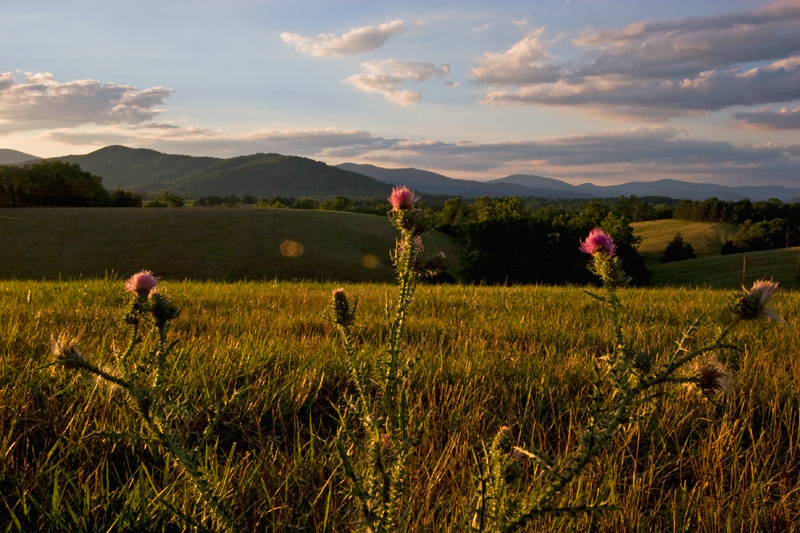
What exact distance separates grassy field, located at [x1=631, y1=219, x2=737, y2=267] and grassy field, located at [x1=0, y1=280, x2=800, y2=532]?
86.4m

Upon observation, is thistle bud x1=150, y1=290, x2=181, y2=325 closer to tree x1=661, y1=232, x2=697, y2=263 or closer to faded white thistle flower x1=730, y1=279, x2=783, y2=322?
faded white thistle flower x1=730, y1=279, x2=783, y2=322

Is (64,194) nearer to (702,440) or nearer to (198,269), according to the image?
(198,269)

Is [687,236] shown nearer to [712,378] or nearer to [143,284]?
[712,378]

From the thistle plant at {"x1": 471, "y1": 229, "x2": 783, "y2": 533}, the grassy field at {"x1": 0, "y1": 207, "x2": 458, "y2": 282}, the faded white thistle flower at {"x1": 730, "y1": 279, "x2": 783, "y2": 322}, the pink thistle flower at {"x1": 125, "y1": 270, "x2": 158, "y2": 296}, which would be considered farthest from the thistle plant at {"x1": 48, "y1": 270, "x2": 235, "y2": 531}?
the grassy field at {"x1": 0, "y1": 207, "x2": 458, "y2": 282}

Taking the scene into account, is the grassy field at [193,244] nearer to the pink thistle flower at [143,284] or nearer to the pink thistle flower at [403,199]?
the pink thistle flower at [143,284]

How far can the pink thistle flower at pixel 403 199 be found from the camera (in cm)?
151

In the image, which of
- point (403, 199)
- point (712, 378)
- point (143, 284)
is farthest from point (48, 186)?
point (712, 378)

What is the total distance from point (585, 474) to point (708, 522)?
424 millimetres

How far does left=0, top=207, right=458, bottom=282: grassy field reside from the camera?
4203 cm

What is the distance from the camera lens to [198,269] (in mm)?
42344

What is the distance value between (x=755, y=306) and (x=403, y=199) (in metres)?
0.95

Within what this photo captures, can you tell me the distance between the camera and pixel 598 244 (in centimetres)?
156

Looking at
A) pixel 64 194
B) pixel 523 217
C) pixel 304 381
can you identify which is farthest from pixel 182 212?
pixel 304 381

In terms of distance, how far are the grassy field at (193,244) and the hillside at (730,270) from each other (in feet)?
86.3
